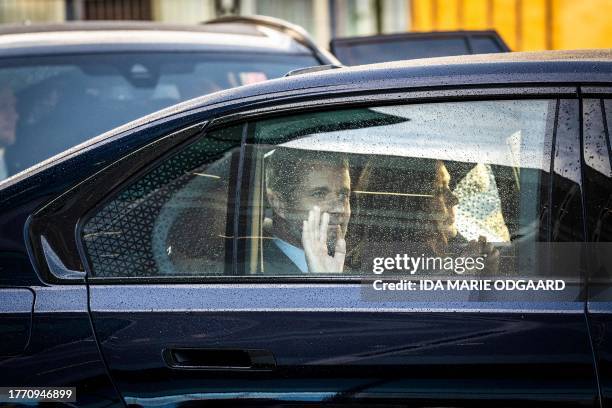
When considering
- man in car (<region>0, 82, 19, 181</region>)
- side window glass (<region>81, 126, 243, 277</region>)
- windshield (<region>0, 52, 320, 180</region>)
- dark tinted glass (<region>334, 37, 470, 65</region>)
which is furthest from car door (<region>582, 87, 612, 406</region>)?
dark tinted glass (<region>334, 37, 470, 65</region>)

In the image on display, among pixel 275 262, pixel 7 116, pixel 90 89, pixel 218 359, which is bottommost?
pixel 218 359

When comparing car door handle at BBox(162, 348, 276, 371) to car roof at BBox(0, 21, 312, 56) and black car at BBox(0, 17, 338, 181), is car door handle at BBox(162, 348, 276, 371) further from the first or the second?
car roof at BBox(0, 21, 312, 56)

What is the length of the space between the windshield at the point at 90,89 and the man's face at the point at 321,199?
207 cm

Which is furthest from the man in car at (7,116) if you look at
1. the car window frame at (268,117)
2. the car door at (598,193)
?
the car door at (598,193)

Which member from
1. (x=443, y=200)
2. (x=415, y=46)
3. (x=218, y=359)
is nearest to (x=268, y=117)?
(x=443, y=200)

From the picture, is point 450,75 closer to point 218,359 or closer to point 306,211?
point 306,211

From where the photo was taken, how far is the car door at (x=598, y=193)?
8.04ft

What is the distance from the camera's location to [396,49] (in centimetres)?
567

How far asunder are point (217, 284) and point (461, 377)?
58 centimetres

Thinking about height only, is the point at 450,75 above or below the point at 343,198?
above

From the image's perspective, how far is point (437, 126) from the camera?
261 centimetres

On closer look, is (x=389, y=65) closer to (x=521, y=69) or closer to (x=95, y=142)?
(x=521, y=69)

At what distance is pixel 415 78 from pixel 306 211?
1.30 ft

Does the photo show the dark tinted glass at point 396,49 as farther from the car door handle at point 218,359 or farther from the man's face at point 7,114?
the car door handle at point 218,359
